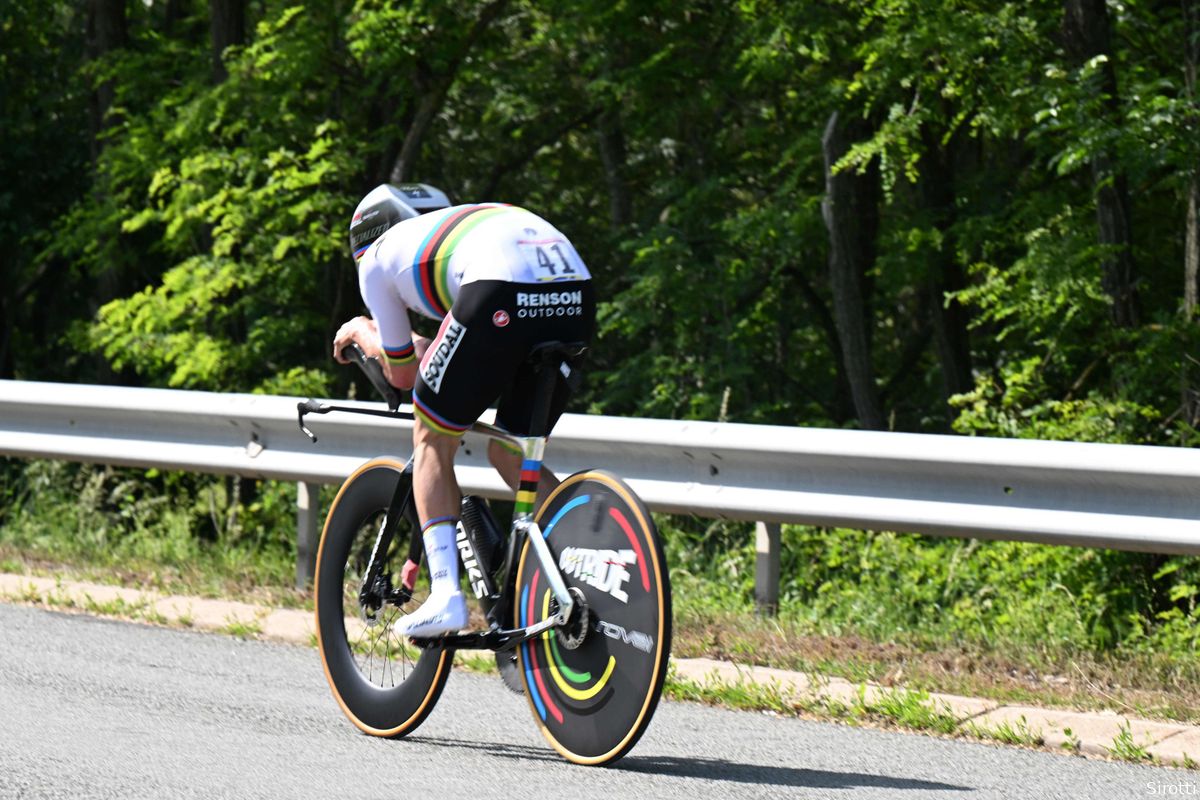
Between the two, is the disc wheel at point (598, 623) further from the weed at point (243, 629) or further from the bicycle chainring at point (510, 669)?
the weed at point (243, 629)

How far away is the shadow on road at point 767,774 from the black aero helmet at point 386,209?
1642 mm

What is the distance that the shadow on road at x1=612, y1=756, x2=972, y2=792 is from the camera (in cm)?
422

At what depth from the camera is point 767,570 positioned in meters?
6.27

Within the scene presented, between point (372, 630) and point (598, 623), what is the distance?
1.00 meters

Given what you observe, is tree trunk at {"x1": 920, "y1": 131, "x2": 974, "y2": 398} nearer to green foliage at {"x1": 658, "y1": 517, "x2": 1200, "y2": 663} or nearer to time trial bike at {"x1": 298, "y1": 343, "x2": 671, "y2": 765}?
green foliage at {"x1": 658, "y1": 517, "x2": 1200, "y2": 663}

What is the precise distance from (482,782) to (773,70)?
328 inches

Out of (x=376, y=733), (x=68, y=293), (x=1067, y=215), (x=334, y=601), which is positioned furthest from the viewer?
(x=68, y=293)

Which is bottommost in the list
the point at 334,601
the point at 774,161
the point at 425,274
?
the point at 334,601

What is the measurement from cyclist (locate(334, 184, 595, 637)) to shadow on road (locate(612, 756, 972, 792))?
2.18 feet

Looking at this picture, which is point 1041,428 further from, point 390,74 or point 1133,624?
point 390,74

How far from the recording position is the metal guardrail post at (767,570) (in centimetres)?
627

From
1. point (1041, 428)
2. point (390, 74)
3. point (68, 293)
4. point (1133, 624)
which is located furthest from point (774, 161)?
point (68, 293)

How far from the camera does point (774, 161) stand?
14.2 metres

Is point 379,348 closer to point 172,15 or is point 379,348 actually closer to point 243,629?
point 243,629
